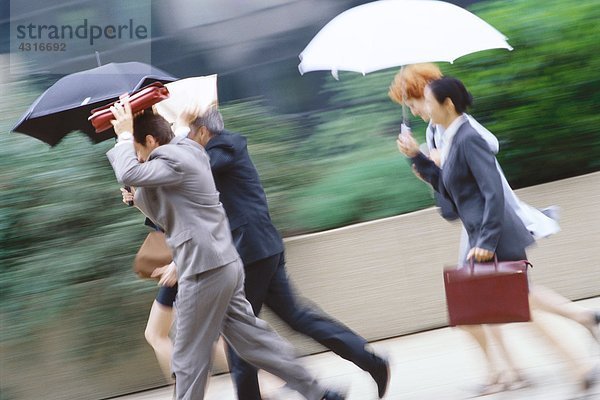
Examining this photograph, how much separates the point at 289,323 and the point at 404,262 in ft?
5.83

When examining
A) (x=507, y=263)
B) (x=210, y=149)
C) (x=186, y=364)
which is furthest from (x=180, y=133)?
(x=507, y=263)

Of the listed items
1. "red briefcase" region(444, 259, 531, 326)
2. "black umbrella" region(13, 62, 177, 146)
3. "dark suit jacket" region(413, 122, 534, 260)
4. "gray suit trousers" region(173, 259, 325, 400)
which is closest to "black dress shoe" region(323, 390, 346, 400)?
"gray suit trousers" region(173, 259, 325, 400)

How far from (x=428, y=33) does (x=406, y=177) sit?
84.1 inches

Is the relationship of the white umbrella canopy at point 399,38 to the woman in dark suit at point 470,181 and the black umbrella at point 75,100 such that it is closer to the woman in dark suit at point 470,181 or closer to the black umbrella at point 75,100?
the woman in dark suit at point 470,181

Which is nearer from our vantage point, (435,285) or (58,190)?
(58,190)

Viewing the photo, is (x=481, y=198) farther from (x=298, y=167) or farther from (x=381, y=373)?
(x=298, y=167)

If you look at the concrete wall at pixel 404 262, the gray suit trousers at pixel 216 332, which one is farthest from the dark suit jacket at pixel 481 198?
the concrete wall at pixel 404 262

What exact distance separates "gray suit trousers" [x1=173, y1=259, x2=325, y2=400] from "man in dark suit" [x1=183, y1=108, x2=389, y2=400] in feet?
1.15

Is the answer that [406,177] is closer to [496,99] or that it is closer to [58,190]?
[496,99]

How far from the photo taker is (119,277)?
6.49m

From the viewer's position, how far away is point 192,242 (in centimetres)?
472

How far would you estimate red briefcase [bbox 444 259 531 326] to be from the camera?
5.06m

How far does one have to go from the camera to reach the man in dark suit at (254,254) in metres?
5.25

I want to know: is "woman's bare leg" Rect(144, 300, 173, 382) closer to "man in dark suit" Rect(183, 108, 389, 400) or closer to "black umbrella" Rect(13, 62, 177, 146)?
"man in dark suit" Rect(183, 108, 389, 400)
